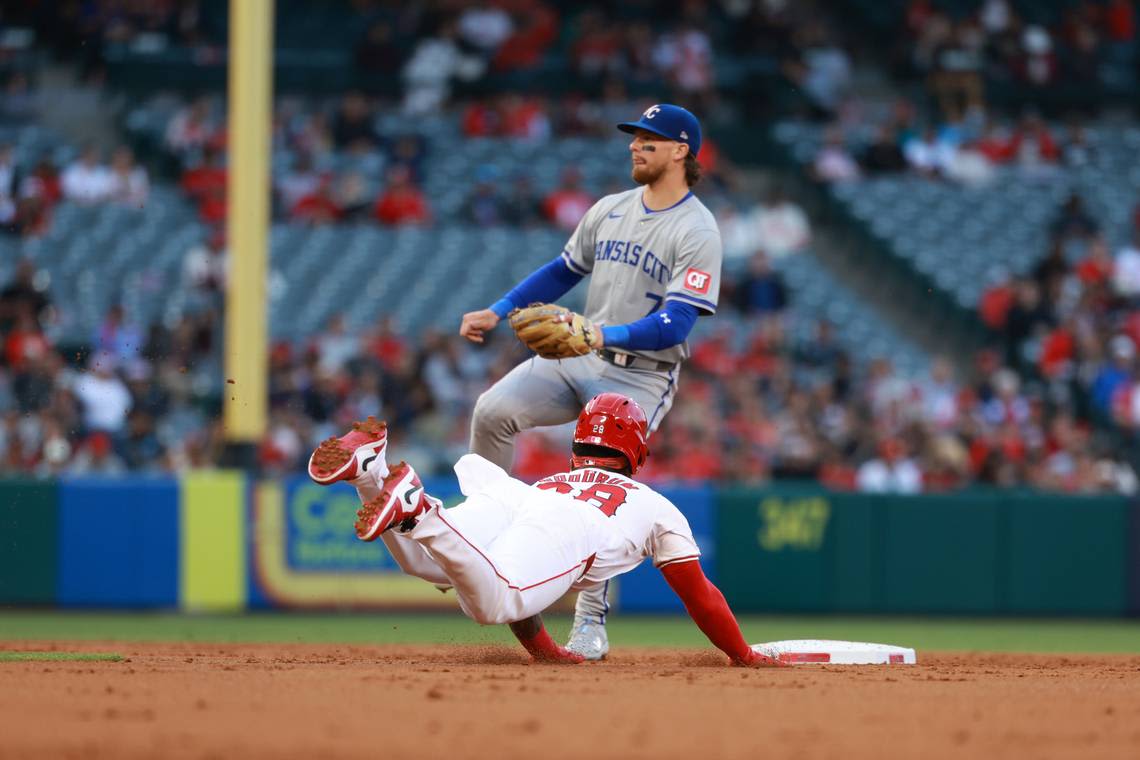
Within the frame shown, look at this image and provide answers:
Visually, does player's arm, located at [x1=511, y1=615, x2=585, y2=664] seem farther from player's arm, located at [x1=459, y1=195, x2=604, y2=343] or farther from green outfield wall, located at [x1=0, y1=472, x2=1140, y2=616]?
green outfield wall, located at [x1=0, y1=472, x2=1140, y2=616]

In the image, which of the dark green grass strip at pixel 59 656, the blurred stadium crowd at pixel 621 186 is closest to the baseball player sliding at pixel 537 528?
the dark green grass strip at pixel 59 656

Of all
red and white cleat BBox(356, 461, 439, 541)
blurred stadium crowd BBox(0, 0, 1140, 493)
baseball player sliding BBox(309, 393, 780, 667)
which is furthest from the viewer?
blurred stadium crowd BBox(0, 0, 1140, 493)

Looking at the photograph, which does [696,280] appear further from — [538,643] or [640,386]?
[538,643]

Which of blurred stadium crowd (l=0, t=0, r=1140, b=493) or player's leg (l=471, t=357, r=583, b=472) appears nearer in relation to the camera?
player's leg (l=471, t=357, r=583, b=472)

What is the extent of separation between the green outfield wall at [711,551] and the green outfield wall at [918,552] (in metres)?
0.01

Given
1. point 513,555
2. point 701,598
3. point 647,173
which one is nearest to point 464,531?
point 513,555

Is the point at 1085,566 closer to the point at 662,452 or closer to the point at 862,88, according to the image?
the point at 662,452

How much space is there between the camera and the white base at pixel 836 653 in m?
7.11

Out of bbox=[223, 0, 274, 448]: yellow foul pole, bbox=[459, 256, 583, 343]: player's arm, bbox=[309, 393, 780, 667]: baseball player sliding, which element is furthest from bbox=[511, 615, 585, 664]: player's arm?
bbox=[223, 0, 274, 448]: yellow foul pole

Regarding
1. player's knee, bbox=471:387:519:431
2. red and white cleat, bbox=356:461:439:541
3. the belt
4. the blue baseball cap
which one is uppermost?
the blue baseball cap

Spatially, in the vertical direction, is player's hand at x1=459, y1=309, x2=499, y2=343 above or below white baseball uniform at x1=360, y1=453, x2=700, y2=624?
above

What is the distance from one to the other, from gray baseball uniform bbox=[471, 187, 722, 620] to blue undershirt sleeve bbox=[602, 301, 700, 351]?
134 mm

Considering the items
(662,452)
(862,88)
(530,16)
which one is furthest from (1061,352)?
(530,16)

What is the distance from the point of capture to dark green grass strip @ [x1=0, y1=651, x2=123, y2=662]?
6.69 meters
